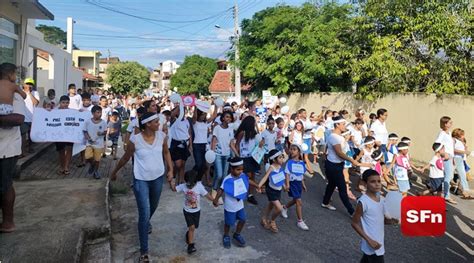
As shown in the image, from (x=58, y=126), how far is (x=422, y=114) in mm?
10408

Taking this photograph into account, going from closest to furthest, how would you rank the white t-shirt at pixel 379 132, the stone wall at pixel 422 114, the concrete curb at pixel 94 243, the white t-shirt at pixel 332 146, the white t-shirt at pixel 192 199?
the concrete curb at pixel 94 243
the white t-shirt at pixel 192 199
the white t-shirt at pixel 332 146
the white t-shirt at pixel 379 132
the stone wall at pixel 422 114

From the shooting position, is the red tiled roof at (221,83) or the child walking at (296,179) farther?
the red tiled roof at (221,83)

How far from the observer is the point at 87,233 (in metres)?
4.51

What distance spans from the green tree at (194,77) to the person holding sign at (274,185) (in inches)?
1951

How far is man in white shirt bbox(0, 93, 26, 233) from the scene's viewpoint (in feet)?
13.6

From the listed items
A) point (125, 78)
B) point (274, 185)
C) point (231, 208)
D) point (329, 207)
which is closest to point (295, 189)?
point (274, 185)

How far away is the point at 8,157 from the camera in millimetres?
4207

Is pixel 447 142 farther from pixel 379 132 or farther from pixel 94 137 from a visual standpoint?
pixel 94 137

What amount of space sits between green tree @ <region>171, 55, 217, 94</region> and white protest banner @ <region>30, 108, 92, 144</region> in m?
47.2

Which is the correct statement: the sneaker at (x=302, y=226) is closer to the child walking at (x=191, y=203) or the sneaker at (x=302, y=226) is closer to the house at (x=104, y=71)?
the child walking at (x=191, y=203)

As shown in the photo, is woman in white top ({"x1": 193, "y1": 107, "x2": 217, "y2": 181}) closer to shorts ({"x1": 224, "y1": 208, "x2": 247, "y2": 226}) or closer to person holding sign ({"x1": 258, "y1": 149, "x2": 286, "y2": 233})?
person holding sign ({"x1": 258, "y1": 149, "x2": 286, "y2": 233})

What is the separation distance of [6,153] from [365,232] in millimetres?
3952

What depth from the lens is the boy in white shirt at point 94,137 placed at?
7.43 meters

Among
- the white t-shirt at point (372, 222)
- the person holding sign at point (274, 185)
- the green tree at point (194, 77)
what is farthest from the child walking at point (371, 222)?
the green tree at point (194, 77)
